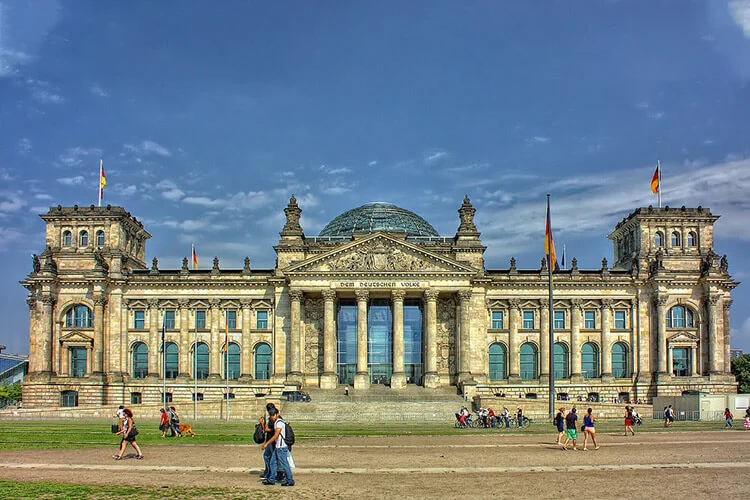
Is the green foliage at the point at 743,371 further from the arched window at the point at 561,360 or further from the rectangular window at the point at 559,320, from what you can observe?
the rectangular window at the point at 559,320

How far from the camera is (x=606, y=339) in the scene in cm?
8919

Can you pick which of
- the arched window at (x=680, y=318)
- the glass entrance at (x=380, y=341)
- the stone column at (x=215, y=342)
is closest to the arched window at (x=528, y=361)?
the glass entrance at (x=380, y=341)

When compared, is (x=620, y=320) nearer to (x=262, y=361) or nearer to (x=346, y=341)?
(x=346, y=341)

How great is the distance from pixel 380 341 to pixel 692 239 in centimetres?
3789

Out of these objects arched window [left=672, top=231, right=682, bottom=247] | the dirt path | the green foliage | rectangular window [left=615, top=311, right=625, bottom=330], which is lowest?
the green foliage

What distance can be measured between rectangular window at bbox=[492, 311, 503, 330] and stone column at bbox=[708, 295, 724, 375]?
22.5m

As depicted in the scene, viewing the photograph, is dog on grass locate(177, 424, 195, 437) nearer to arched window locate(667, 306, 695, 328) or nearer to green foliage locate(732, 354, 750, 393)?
arched window locate(667, 306, 695, 328)

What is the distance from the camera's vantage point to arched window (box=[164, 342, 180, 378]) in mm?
89500

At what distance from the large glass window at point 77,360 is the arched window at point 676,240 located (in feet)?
222

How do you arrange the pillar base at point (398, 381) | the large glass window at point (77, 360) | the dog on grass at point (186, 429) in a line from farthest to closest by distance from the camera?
the large glass window at point (77, 360), the pillar base at point (398, 381), the dog on grass at point (186, 429)

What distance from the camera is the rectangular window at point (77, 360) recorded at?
88625mm

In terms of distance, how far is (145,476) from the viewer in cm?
2741

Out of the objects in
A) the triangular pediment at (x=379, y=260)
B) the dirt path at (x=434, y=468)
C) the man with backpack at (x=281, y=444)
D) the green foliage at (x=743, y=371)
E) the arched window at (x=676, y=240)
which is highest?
the arched window at (x=676, y=240)

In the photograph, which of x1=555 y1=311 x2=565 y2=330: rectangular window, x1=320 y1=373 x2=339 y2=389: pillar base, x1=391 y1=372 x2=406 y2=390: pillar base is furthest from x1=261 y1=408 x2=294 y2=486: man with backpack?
x1=555 y1=311 x2=565 y2=330: rectangular window
